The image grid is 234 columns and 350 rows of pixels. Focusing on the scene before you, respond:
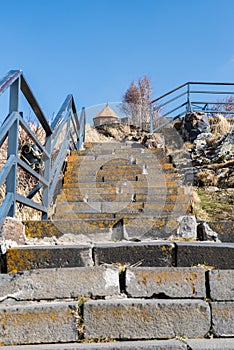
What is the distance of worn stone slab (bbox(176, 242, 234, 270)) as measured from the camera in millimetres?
1749

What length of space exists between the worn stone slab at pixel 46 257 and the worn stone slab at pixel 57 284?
112mm

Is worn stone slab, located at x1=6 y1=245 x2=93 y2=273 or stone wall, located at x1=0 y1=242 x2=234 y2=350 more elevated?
worn stone slab, located at x1=6 y1=245 x2=93 y2=273

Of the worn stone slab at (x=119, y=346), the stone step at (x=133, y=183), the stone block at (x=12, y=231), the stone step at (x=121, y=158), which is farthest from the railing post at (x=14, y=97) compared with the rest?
the stone step at (x=121, y=158)

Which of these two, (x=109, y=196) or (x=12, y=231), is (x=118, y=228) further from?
(x=109, y=196)

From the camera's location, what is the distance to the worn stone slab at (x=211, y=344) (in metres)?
1.40

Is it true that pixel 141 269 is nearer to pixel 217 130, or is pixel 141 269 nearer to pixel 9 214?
pixel 9 214

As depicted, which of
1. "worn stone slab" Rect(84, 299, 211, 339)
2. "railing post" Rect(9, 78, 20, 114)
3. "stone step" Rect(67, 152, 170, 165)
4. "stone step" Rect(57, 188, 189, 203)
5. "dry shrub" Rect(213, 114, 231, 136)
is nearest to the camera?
"worn stone slab" Rect(84, 299, 211, 339)

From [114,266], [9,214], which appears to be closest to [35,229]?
[9,214]

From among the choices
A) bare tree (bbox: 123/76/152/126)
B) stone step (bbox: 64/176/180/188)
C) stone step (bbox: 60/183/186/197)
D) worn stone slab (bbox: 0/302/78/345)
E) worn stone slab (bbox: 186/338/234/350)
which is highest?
bare tree (bbox: 123/76/152/126)

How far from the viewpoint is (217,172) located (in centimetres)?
602

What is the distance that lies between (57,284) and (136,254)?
1.40 ft

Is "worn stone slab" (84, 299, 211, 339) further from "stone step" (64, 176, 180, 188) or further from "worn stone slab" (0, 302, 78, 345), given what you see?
"stone step" (64, 176, 180, 188)

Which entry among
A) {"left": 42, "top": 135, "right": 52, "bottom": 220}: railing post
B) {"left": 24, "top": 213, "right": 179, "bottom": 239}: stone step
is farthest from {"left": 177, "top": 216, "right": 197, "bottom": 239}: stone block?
{"left": 42, "top": 135, "right": 52, "bottom": 220}: railing post

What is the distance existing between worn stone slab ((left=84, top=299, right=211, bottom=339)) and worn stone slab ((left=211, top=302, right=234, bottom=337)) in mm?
37
